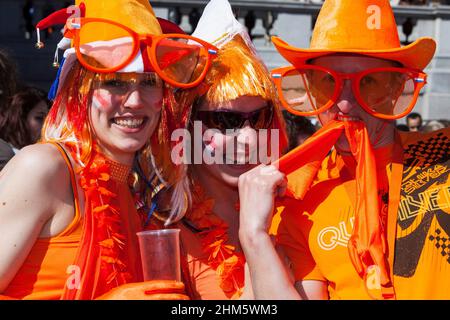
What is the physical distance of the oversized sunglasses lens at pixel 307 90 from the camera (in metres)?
2.78

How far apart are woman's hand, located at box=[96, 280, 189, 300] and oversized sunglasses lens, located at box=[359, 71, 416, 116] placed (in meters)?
0.95

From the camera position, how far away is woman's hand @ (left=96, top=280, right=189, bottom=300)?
7.84ft

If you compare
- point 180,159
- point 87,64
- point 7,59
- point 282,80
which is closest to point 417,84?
point 282,80

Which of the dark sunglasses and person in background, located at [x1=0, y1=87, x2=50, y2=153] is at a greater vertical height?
the dark sunglasses

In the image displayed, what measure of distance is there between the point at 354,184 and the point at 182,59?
0.82 meters

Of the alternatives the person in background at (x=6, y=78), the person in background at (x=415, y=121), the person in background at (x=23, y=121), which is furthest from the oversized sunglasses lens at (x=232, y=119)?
the person in background at (x=415, y=121)

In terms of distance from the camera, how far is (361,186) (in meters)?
2.63

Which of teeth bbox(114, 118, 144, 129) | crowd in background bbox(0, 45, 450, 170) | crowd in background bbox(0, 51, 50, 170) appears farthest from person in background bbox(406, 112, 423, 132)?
teeth bbox(114, 118, 144, 129)

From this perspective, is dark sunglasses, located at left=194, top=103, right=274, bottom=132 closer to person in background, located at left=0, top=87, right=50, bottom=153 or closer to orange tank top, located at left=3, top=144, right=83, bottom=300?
orange tank top, located at left=3, top=144, right=83, bottom=300

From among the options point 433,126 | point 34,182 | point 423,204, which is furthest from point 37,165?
point 433,126

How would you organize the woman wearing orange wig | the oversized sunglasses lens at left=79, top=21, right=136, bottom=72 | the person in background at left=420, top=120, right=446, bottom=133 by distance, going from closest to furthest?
the oversized sunglasses lens at left=79, top=21, right=136, bottom=72
the woman wearing orange wig
the person in background at left=420, top=120, right=446, bottom=133

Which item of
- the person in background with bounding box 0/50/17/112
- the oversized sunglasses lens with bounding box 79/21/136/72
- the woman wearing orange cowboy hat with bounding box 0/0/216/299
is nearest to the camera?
the woman wearing orange cowboy hat with bounding box 0/0/216/299

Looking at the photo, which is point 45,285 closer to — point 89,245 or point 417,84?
point 89,245

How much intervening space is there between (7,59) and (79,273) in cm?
200
